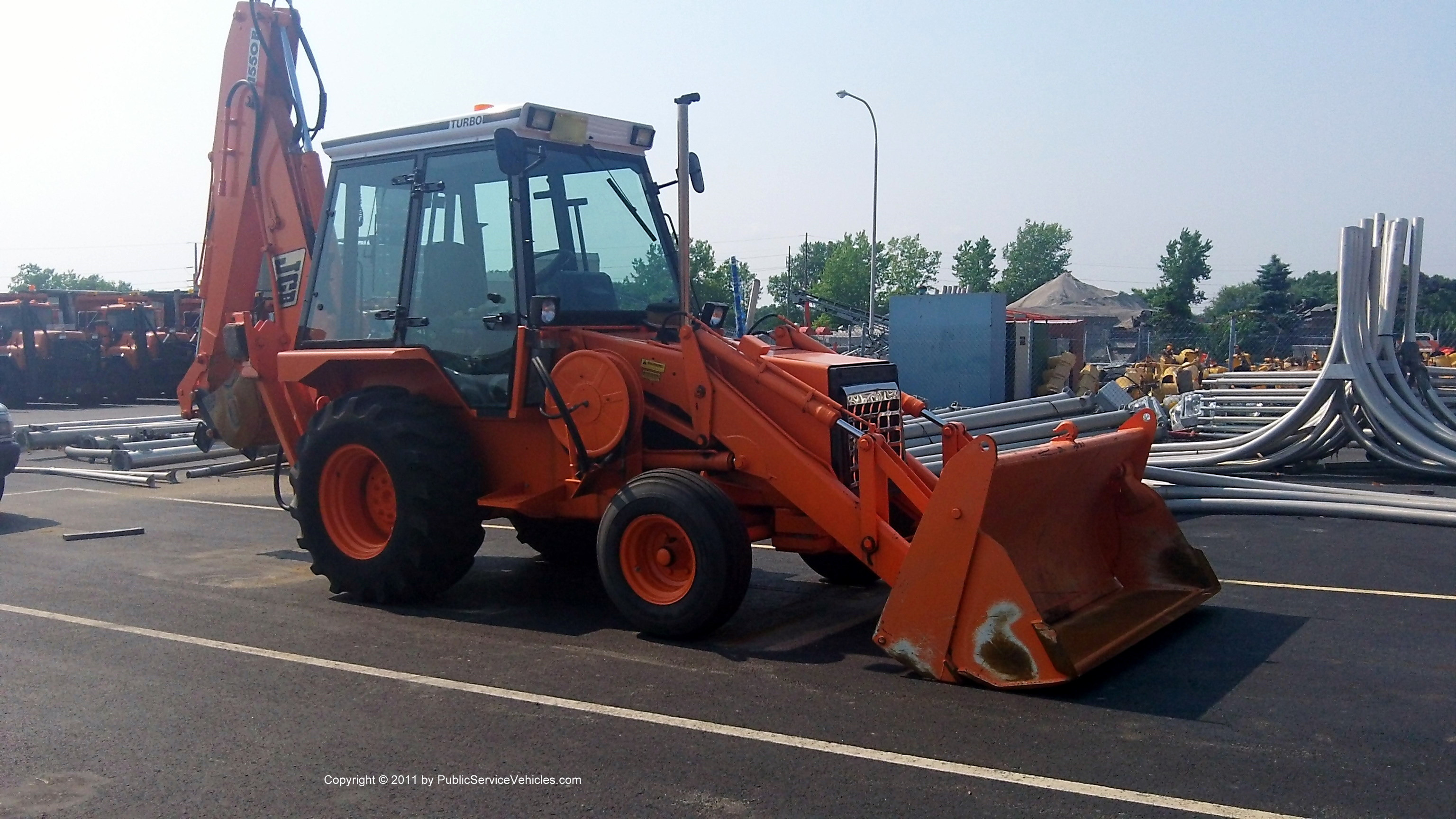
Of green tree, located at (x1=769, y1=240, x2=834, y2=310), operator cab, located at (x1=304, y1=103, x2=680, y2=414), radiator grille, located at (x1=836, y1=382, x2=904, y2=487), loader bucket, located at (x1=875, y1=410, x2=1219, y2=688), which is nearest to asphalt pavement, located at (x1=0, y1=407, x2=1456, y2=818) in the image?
loader bucket, located at (x1=875, y1=410, x2=1219, y2=688)

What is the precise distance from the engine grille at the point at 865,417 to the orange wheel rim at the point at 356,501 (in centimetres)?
301

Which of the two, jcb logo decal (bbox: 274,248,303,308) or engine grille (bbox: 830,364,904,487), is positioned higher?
jcb logo decal (bbox: 274,248,303,308)

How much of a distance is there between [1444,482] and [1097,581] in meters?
8.34

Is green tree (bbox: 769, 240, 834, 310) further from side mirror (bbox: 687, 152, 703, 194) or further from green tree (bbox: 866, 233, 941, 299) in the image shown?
side mirror (bbox: 687, 152, 703, 194)

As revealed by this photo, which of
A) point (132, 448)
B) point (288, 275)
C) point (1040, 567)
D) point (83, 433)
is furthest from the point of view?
point (83, 433)

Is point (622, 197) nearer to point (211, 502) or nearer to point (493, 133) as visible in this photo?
point (493, 133)

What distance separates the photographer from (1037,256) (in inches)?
3735

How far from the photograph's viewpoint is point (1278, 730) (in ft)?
16.2

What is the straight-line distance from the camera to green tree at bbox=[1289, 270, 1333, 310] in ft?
190

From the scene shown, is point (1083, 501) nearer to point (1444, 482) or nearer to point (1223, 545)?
point (1223, 545)

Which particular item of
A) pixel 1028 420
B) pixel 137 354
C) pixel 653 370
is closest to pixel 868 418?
pixel 653 370

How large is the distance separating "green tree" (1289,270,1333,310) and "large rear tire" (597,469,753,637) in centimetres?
5484

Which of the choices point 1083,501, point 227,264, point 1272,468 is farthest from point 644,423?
point 1272,468

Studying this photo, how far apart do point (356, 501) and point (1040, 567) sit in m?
4.38
